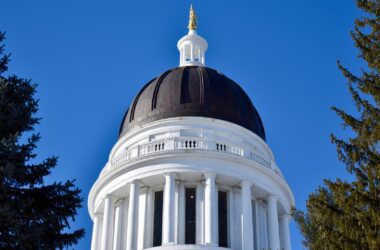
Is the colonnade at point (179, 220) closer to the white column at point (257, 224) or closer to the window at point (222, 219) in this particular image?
the white column at point (257, 224)

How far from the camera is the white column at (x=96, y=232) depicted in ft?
104

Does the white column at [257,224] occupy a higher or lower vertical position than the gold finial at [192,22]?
lower

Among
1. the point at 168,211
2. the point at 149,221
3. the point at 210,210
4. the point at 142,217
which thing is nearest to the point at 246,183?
the point at 210,210

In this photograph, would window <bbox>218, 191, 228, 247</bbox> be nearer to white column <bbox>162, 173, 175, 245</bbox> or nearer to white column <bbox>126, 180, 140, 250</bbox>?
white column <bbox>162, 173, 175, 245</bbox>

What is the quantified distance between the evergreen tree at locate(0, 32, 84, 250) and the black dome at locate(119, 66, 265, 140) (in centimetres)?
1870

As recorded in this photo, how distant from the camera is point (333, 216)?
45.5 ft

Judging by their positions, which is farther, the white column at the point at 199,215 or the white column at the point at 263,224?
the white column at the point at 263,224

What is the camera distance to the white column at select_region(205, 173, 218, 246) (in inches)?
1088

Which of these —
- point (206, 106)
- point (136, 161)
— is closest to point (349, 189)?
point (136, 161)

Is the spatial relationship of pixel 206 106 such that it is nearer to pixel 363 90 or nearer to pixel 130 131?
pixel 130 131

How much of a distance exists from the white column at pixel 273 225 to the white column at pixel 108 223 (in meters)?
7.43

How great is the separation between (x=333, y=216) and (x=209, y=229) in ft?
47.3

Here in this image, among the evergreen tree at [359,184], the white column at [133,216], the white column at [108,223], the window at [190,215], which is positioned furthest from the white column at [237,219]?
the evergreen tree at [359,184]

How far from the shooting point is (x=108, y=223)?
3059cm
